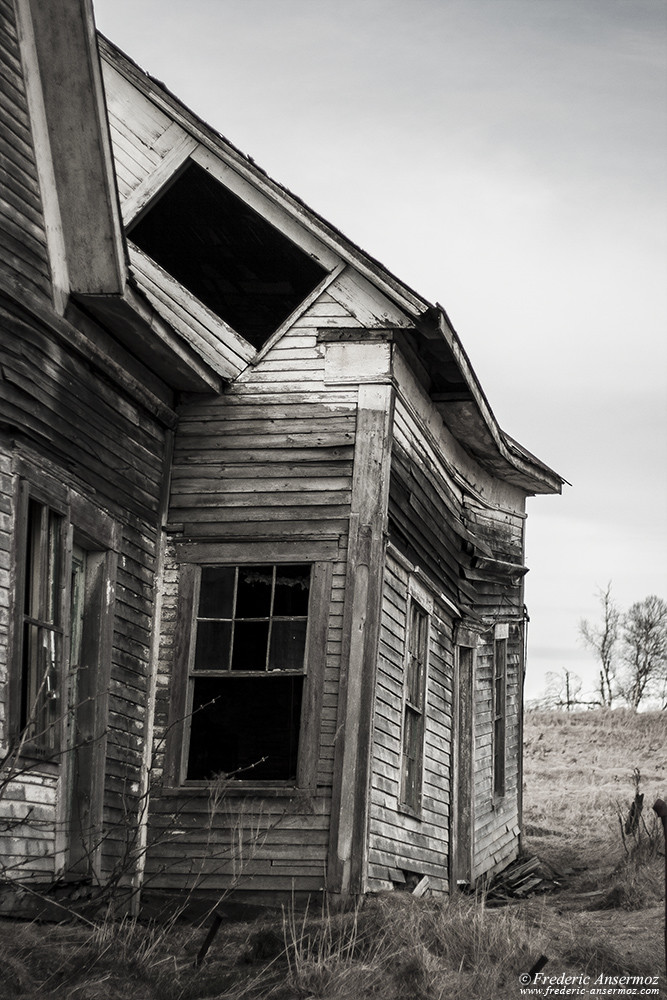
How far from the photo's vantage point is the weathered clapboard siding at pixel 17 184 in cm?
803

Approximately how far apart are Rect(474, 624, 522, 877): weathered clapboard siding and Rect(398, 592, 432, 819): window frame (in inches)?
110

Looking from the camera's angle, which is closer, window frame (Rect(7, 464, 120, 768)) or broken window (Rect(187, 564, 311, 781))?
window frame (Rect(7, 464, 120, 768))

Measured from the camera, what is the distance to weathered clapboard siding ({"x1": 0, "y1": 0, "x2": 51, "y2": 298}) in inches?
316

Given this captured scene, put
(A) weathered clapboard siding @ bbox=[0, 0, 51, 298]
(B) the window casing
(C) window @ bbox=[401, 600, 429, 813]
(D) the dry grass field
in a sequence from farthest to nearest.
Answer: (C) window @ bbox=[401, 600, 429, 813] → (B) the window casing → (A) weathered clapboard siding @ bbox=[0, 0, 51, 298] → (D) the dry grass field

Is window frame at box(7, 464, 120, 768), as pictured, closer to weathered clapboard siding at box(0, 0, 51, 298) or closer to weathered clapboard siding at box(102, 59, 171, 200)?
weathered clapboard siding at box(0, 0, 51, 298)

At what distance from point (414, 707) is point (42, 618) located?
4489 millimetres

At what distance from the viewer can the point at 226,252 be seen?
13570 mm

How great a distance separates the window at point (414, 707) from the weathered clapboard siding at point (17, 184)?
467 cm

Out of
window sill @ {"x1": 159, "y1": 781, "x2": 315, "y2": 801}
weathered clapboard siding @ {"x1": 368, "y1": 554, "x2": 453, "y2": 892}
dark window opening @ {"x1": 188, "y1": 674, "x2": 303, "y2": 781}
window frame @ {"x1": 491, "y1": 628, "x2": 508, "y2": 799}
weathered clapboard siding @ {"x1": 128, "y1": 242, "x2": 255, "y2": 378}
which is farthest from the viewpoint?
window frame @ {"x1": 491, "y1": 628, "x2": 508, "y2": 799}

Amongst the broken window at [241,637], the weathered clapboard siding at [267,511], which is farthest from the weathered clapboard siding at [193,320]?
the broken window at [241,637]

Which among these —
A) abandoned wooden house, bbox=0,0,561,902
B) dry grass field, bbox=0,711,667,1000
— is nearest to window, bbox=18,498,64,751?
abandoned wooden house, bbox=0,0,561,902

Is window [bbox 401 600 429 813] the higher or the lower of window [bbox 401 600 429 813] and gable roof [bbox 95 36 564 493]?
the lower

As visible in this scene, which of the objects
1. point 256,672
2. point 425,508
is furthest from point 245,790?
point 425,508

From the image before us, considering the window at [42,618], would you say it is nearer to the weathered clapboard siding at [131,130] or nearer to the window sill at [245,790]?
the window sill at [245,790]
